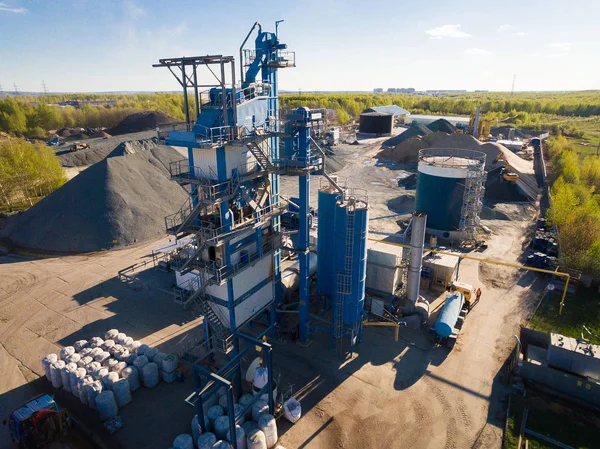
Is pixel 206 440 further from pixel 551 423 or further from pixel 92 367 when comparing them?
pixel 551 423

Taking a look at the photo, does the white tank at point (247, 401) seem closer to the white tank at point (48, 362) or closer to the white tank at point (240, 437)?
the white tank at point (240, 437)

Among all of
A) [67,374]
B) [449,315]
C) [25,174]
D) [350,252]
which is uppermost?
[350,252]

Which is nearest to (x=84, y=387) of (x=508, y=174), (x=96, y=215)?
(x=96, y=215)

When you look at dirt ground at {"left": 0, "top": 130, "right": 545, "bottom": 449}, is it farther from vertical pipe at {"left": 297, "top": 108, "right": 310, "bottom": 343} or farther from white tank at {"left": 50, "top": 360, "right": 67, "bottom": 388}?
vertical pipe at {"left": 297, "top": 108, "right": 310, "bottom": 343}

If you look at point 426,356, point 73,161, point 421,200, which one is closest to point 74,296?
point 426,356

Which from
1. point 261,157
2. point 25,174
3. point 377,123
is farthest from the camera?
point 377,123

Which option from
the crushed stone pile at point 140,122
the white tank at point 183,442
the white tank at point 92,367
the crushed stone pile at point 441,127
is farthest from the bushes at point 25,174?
the crushed stone pile at point 441,127
